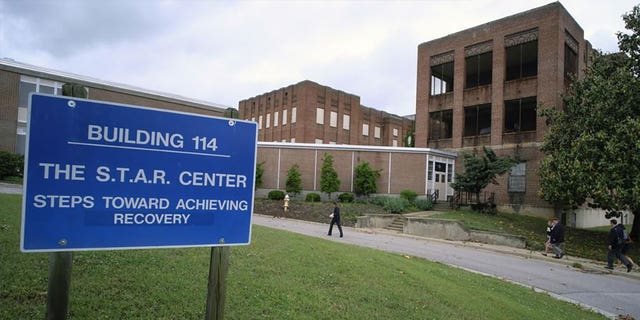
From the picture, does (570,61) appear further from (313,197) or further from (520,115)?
(313,197)

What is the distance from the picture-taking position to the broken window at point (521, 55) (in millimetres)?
30891

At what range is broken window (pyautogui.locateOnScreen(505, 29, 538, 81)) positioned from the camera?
101 ft

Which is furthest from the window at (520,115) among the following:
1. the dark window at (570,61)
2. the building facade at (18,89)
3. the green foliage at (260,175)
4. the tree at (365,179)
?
the building facade at (18,89)

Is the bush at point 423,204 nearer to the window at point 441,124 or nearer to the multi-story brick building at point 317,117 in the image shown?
the window at point 441,124

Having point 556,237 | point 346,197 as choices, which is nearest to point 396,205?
point 346,197

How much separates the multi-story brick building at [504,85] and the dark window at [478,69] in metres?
0.08

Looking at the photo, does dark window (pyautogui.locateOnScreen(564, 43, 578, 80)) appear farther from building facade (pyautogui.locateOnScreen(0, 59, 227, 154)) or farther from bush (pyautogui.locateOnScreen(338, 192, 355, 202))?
building facade (pyautogui.locateOnScreen(0, 59, 227, 154))

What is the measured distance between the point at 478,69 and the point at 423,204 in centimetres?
1354

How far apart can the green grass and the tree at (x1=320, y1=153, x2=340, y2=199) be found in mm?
9136

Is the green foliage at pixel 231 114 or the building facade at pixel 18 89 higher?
the building facade at pixel 18 89

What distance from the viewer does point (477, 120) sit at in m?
34.0

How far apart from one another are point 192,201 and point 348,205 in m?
25.3

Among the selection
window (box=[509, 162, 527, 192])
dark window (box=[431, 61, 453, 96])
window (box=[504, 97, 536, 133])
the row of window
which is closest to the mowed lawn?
window (box=[509, 162, 527, 192])

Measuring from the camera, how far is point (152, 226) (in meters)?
2.80
